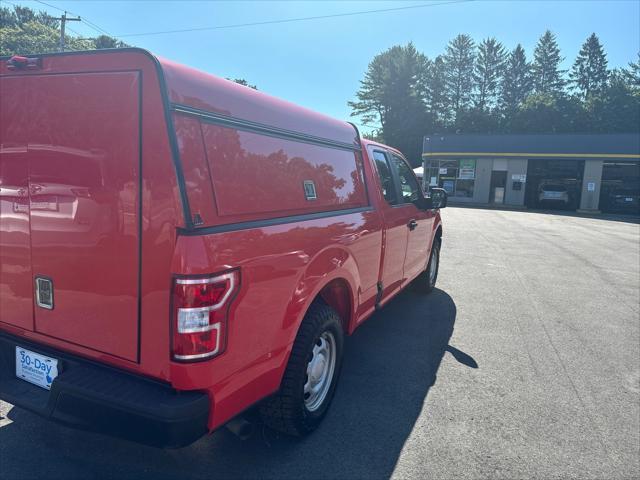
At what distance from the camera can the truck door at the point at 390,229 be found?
412 centimetres

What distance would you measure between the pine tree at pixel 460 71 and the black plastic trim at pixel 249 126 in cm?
7264

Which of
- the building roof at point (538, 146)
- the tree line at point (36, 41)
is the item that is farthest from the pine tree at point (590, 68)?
the tree line at point (36, 41)

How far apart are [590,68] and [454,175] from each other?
2188 inches

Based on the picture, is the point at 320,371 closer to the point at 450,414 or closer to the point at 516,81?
the point at 450,414

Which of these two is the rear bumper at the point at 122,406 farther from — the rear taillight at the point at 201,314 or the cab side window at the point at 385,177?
the cab side window at the point at 385,177

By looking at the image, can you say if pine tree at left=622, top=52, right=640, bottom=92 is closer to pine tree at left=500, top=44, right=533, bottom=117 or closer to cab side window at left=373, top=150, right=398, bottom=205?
pine tree at left=500, top=44, right=533, bottom=117

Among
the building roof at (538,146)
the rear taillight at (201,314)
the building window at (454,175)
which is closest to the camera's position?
the rear taillight at (201,314)

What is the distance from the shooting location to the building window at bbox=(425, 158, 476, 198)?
1260 inches

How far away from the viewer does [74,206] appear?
222 centimetres

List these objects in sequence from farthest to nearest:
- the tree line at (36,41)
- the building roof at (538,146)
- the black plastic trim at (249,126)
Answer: the tree line at (36,41), the building roof at (538,146), the black plastic trim at (249,126)

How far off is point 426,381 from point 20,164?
10.6ft

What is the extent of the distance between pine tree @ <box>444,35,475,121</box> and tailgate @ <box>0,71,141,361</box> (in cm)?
7378

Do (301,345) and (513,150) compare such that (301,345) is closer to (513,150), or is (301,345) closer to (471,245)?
(471,245)

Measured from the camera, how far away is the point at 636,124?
2339 inches
